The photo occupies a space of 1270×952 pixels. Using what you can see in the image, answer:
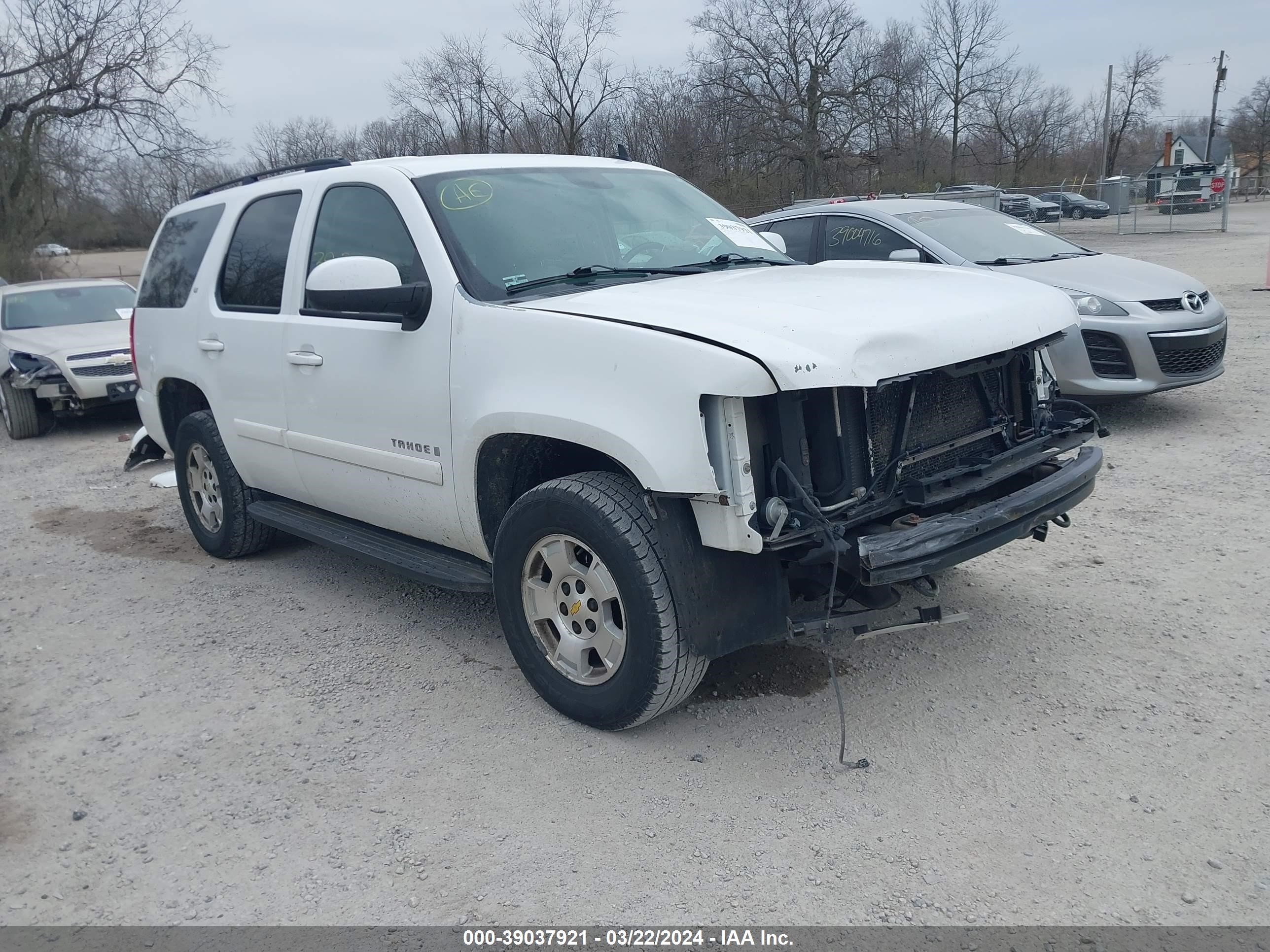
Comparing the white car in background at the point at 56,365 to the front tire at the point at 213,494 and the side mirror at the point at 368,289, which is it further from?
the side mirror at the point at 368,289

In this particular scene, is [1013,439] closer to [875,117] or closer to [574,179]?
[574,179]

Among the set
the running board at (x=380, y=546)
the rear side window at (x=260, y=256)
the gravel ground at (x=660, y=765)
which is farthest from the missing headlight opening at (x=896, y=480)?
the rear side window at (x=260, y=256)

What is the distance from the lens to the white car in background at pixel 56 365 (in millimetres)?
10258

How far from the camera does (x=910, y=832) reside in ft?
9.86

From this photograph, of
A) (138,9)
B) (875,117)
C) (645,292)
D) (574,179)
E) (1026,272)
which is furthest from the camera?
(875,117)

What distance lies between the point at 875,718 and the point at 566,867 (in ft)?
4.29

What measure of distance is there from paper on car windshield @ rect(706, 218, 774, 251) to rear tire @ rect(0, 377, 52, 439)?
8.62m

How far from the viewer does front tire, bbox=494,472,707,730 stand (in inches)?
129

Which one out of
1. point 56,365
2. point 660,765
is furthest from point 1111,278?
point 56,365

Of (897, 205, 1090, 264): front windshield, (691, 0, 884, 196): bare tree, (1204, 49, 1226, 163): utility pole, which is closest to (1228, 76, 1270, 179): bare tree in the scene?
(1204, 49, 1226, 163): utility pole

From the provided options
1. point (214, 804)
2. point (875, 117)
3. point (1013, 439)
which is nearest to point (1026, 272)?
point (1013, 439)

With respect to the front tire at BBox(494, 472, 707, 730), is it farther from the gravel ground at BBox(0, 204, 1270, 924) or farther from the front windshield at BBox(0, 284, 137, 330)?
the front windshield at BBox(0, 284, 137, 330)

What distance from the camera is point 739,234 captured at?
477cm

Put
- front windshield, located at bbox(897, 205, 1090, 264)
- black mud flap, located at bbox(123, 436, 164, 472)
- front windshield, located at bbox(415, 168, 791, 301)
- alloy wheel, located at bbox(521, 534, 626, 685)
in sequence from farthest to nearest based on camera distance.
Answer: black mud flap, located at bbox(123, 436, 164, 472) < front windshield, located at bbox(897, 205, 1090, 264) < front windshield, located at bbox(415, 168, 791, 301) < alloy wheel, located at bbox(521, 534, 626, 685)
